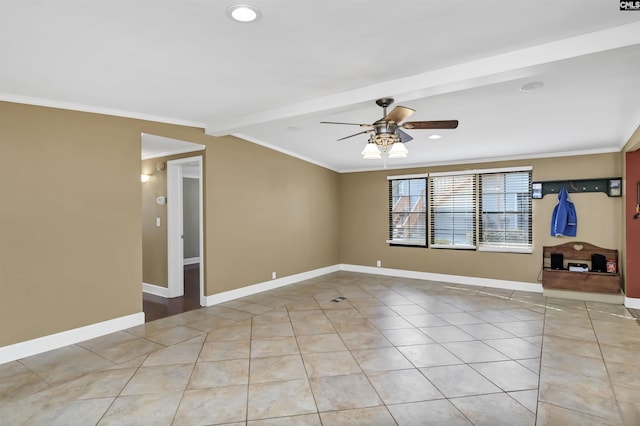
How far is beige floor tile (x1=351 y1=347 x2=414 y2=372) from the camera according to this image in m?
3.07

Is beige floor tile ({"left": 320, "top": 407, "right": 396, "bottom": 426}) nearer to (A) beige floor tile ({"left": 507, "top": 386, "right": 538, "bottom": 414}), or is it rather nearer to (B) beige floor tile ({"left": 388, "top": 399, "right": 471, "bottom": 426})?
(B) beige floor tile ({"left": 388, "top": 399, "right": 471, "bottom": 426})

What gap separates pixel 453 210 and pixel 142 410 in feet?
19.7

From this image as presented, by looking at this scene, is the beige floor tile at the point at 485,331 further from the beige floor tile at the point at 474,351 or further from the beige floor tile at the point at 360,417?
the beige floor tile at the point at 360,417

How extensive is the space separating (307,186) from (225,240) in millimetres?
2372

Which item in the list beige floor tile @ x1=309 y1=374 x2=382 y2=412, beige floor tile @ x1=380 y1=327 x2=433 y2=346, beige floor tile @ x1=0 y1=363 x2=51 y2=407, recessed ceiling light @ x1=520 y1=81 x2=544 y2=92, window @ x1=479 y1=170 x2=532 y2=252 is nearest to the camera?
beige floor tile @ x1=309 y1=374 x2=382 y2=412

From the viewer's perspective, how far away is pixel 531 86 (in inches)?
119

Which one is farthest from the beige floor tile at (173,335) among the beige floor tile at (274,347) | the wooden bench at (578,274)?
the wooden bench at (578,274)

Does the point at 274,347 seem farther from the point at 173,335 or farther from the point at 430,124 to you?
the point at 430,124

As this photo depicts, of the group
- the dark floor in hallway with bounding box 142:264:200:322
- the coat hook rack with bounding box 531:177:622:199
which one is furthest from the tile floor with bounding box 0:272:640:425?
the coat hook rack with bounding box 531:177:622:199

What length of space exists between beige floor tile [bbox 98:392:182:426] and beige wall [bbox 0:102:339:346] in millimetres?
1615

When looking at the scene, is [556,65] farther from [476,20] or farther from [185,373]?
[185,373]

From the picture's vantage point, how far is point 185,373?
2.96 meters

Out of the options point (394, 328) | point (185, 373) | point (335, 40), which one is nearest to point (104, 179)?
point (185, 373)

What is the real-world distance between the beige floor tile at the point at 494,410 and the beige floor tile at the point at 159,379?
211 cm
